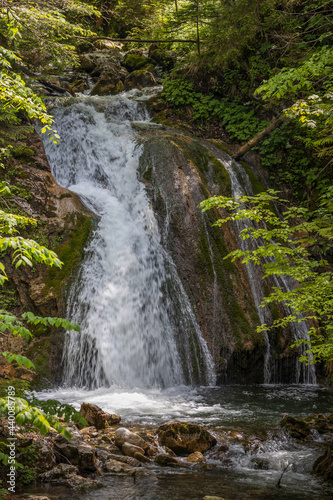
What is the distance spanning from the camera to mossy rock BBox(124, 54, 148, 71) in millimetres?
18203

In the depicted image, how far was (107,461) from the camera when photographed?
426cm

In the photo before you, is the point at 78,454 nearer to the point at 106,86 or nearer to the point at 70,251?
the point at 70,251


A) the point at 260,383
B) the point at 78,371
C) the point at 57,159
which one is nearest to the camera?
the point at 78,371

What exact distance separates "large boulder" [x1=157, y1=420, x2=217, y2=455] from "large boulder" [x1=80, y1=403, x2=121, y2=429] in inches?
31.4

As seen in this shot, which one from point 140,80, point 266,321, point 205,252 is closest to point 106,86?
point 140,80

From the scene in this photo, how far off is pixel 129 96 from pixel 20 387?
13848 millimetres

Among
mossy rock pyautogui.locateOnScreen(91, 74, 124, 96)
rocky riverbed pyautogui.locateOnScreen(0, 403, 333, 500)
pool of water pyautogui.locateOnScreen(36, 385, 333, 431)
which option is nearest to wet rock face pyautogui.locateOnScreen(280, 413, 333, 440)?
rocky riverbed pyautogui.locateOnScreen(0, 403, 333, 500)

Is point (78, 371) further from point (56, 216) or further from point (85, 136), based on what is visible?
point (85, 136)

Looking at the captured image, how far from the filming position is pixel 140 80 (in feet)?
54.2

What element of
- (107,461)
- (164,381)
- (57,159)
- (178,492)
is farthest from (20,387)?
(57,159)

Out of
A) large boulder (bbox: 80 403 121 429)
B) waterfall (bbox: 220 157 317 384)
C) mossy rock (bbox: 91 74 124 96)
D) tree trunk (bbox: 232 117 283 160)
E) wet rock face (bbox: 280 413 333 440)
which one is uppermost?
mossy rock (bbox: 91 74 124 96)

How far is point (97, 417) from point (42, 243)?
445cm

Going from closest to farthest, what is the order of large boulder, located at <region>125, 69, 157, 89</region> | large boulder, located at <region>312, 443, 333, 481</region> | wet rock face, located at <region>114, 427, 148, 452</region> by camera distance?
large boulder, located at <region>312, 443, 333, 481</region>, wet rock face, located at <region>114, 427, 148, 452</region>, large boulder, located at <region>125, 69, 157, 89</region>

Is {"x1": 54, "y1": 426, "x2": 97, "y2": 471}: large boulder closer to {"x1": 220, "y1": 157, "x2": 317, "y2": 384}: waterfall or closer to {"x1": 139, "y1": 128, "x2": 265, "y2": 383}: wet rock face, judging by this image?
{"x1": 139, "y1": 128, "x2": 265, "y2": 383}: wet rock face
